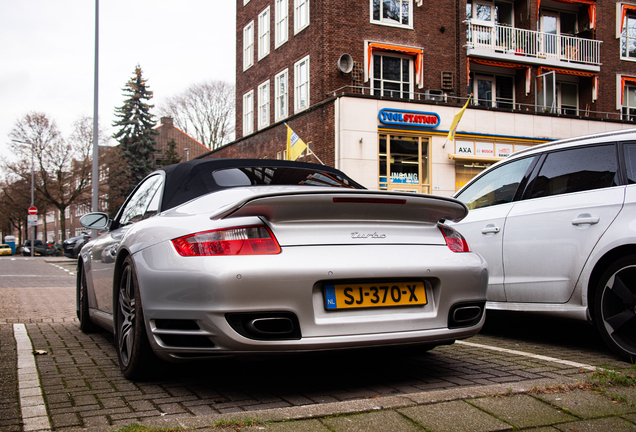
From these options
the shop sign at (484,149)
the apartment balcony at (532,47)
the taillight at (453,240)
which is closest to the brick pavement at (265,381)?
the taillight at (453,240)

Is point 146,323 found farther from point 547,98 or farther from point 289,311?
point 547,98

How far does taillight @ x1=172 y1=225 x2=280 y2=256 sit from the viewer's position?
298cm

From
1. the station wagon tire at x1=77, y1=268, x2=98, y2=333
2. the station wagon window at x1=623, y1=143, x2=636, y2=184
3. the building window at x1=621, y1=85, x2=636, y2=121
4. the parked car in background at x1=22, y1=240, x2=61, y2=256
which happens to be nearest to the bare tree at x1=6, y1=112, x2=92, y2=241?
the parked car in background at x1=22, y1=240, x2=61, y2=256

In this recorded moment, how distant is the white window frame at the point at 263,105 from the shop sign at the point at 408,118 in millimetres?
8186

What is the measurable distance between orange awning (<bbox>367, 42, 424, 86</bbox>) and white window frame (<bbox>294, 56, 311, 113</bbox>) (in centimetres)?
264

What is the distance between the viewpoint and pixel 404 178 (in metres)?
23.5

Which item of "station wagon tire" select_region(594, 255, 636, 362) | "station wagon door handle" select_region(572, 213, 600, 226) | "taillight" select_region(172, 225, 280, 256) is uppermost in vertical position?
"station wagon door handle" select_region(572, 213, 600, 226)

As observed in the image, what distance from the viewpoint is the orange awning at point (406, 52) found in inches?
961

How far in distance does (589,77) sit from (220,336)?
30.6 m

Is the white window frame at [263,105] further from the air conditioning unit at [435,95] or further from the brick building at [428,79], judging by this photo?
the air conditioning unit at [435,95]

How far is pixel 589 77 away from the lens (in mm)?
29297

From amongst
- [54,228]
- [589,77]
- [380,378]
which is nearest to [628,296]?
[380,378]

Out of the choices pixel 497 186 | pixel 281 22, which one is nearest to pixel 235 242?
pixel 497 186

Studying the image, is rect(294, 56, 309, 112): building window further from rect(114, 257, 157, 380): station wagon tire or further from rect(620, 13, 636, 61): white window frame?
rect(114, 257, 157, 380): station wagon tire
